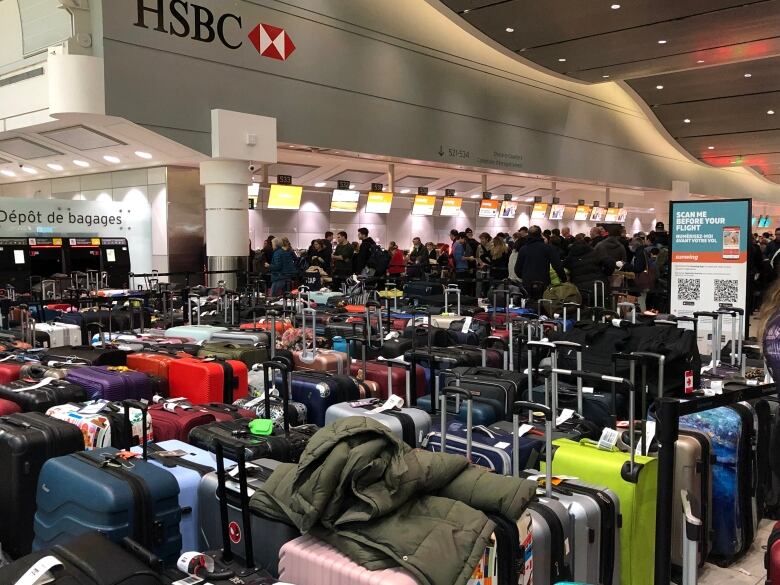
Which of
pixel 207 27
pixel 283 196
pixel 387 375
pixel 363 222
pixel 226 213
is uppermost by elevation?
pixel 207 27

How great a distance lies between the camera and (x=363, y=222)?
63.2ft

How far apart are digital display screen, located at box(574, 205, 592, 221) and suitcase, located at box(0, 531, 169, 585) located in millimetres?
23429

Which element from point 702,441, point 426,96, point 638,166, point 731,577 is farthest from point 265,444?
point 638,166

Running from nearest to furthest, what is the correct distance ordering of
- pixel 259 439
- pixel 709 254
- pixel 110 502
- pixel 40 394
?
pixel 110 502 < pixel 259 439 < pixel 40 394 < pixel 709 254

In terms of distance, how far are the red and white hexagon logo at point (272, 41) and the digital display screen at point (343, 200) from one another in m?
4.99

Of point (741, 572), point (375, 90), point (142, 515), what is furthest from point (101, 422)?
point (375, 90)

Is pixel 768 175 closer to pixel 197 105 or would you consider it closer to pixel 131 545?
pixel 197 105

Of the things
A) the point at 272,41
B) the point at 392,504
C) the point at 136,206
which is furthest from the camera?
the point at 136,206

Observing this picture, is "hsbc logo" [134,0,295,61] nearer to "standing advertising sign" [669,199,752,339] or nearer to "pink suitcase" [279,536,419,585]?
"standing advertising sign" [669,199,752,339]

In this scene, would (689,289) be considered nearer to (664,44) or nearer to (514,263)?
(514,263)

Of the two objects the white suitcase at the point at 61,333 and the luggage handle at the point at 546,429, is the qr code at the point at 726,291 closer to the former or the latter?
the luggage handle at the point at 546,429

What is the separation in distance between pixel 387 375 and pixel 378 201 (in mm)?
12023

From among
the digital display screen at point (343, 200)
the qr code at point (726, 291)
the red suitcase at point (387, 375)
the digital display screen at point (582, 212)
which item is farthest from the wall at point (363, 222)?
the red suitcase at point (387, 375)

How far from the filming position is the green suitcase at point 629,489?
296cm
